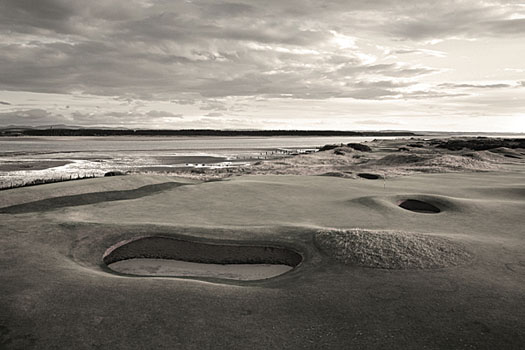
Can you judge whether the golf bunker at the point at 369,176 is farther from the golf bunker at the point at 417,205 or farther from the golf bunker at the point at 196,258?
the golf bunker at the point at 196,258

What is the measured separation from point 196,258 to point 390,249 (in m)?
5.12

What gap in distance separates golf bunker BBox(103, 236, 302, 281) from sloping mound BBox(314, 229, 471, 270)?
1.13 m

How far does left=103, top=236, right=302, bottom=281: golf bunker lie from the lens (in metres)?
10.2

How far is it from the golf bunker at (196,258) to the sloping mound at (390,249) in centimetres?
113

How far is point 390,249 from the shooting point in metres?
9.72

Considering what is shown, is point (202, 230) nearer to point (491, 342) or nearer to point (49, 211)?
point (49, 211)

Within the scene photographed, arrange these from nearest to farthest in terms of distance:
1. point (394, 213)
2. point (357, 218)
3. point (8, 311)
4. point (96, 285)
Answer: point (8, 311)
point (96, 285)
point (357, 218)
point (394, 213)

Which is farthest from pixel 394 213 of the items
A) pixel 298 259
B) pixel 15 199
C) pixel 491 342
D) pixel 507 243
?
pixel 15 199

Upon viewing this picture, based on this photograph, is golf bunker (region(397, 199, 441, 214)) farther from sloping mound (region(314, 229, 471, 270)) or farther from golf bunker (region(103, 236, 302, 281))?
golf bunker (region(103, 236, 302, 281))

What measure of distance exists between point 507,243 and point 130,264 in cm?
1019

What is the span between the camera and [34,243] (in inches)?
408

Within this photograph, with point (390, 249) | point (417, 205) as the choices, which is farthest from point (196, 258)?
point (417, 205)

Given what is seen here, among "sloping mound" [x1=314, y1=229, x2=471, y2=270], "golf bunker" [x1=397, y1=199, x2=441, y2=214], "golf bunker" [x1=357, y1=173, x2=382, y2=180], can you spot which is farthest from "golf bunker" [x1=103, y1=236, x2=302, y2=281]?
"golf bunker" [x1=357, y1=173, x2=382, y2=180]

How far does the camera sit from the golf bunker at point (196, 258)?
10156 millimetres
